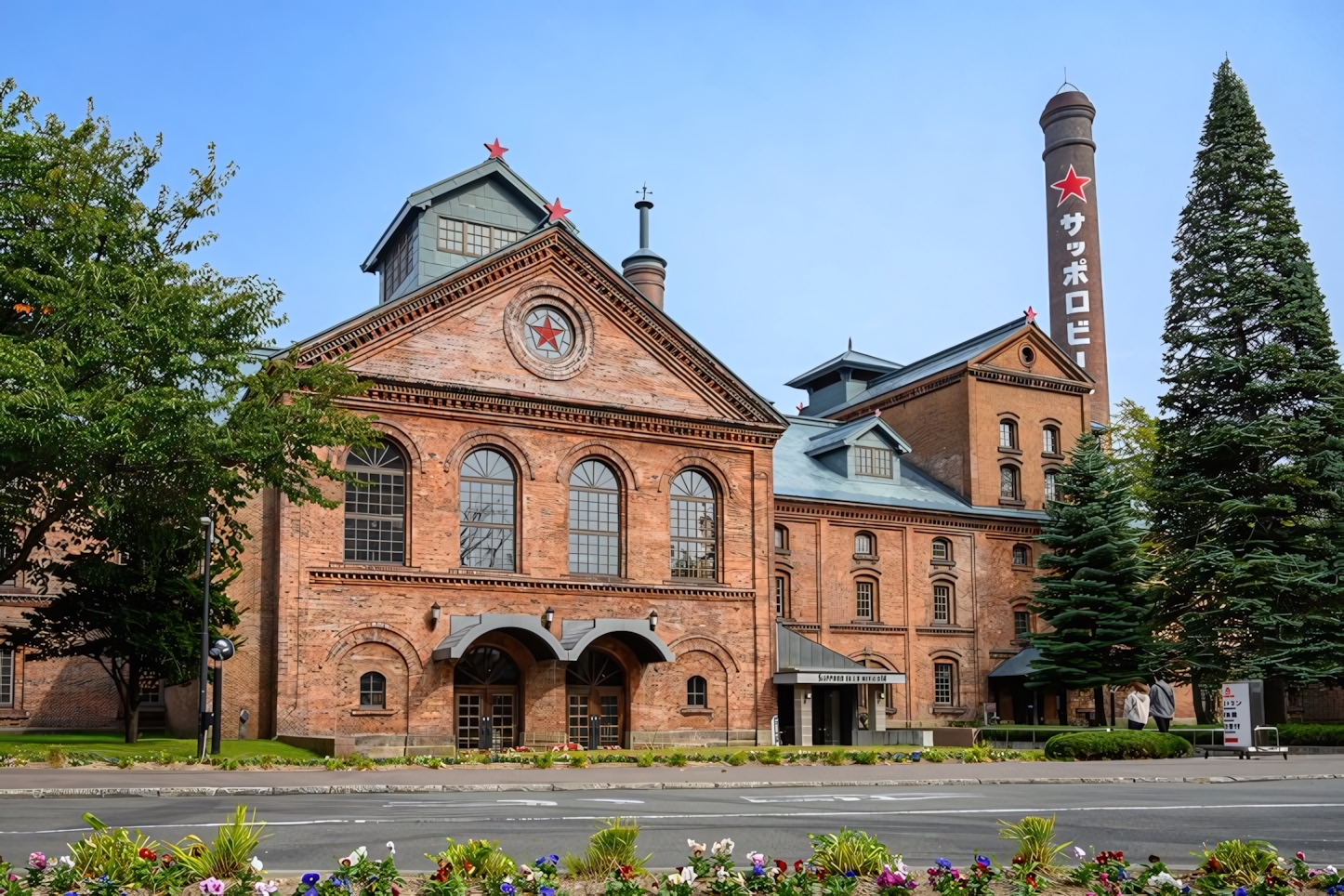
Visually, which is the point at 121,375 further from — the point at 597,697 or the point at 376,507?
the point at 597,697

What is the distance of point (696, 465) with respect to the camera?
126ft

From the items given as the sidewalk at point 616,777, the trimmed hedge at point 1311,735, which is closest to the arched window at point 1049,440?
the trimmed hedge at point 1311,735

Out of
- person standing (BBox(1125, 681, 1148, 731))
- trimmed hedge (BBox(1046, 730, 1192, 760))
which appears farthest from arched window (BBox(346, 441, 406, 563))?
person standing (BBox(1125, 681, 1148, 731))

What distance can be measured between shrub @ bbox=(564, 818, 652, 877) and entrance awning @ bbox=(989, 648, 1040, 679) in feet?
129

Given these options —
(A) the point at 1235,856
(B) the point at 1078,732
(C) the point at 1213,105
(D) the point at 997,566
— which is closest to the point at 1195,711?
(D) the point at 997,566

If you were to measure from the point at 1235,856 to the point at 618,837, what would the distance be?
4142mm

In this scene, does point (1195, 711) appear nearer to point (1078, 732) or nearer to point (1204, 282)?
point (1204, 282)

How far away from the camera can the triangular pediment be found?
33.9 meters

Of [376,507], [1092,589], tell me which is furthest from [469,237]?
[1092,589]

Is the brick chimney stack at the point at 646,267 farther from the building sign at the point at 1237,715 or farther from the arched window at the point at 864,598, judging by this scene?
the building sign at the point at 1237,715

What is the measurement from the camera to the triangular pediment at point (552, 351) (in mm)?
33938

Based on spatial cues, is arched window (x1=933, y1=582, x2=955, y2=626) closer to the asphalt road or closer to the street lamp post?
the street lamp post

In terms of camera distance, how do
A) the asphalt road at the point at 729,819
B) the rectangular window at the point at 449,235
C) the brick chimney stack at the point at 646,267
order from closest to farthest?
the asphalt road at the point at 729,819 < the rectangular window at the point at 449,235 < the brick chimney stack at the point at 646,267

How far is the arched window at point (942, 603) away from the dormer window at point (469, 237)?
64.2 ft
